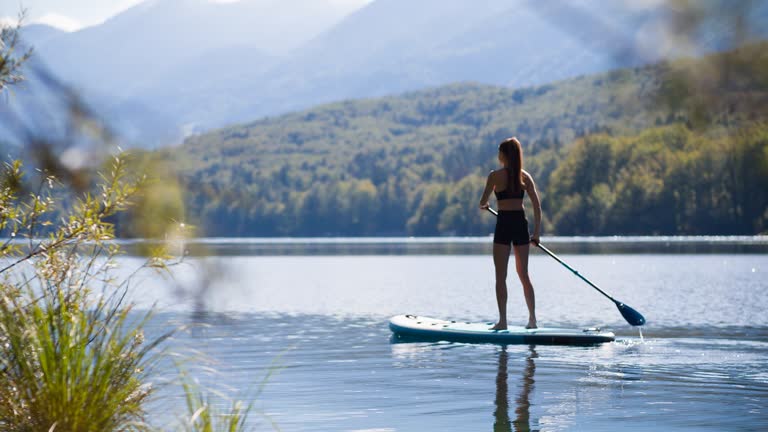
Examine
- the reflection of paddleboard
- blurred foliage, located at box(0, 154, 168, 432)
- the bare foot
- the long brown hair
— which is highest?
the long brown hair

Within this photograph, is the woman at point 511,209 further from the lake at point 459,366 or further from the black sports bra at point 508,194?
the lake at point 459,366

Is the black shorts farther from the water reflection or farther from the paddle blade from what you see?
the paddle blade

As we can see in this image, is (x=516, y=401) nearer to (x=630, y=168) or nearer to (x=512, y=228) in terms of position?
(x=512, y=228)

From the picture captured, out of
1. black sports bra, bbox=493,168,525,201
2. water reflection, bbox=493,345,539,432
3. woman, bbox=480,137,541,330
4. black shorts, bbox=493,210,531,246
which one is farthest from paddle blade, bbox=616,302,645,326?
black sports bra, bbox=493,168,525,201

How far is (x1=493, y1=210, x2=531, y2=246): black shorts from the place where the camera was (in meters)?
15.8

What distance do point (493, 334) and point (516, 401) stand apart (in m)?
5.75

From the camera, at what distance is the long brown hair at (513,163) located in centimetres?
1540

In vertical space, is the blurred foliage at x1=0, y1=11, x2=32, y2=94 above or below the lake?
above

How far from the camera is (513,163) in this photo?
15.5 metres

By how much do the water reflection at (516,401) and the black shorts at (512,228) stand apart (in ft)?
6.38

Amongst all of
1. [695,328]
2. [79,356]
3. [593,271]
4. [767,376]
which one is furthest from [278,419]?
[593,271]

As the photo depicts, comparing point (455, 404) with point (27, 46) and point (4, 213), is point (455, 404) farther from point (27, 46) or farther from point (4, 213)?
point (27, 46)

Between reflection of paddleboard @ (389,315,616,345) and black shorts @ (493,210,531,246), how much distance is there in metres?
1.49

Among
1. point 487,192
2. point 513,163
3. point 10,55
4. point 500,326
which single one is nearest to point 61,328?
point 10,55
